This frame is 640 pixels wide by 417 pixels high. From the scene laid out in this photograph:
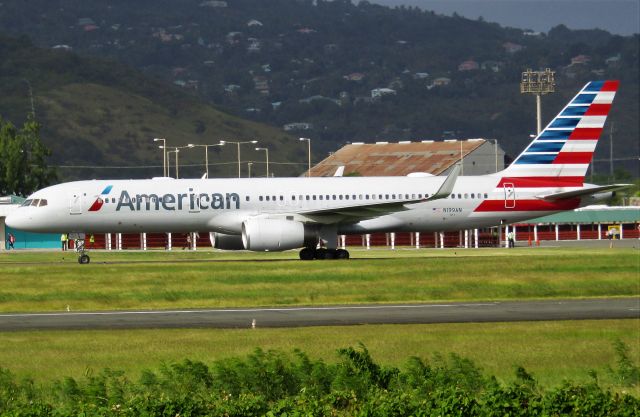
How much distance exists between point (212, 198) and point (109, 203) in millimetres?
4600

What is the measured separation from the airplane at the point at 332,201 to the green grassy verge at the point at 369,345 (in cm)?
2373

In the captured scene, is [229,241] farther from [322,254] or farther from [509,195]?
[509,195]

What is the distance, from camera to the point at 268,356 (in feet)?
76.0

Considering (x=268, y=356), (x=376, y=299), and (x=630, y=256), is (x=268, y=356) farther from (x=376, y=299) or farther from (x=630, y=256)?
(x=630, y=256)

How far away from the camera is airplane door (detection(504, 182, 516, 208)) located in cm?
5769

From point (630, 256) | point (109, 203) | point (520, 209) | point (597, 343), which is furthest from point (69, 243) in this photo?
point (597, 343)

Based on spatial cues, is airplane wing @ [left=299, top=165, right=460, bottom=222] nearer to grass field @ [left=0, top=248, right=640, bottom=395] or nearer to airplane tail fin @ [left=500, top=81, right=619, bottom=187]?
grass field @ [left=0, top=248, right=640, bottom=395]

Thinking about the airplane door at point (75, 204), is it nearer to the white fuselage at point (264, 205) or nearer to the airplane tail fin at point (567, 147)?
the white fuselage at point (264, 205)

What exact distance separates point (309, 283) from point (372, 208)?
11085 mm

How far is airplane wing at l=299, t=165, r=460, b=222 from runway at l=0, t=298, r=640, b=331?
53.3ft

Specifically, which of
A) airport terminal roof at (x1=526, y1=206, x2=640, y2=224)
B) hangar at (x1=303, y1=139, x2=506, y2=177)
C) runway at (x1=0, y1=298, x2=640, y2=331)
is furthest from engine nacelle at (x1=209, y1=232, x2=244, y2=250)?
hangar at (x1=303, y1=139, x2=506, y2=177)

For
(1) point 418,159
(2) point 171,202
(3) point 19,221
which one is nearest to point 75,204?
(3) point 19,221

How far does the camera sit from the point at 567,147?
5878cm

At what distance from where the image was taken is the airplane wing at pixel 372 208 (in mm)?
53688
